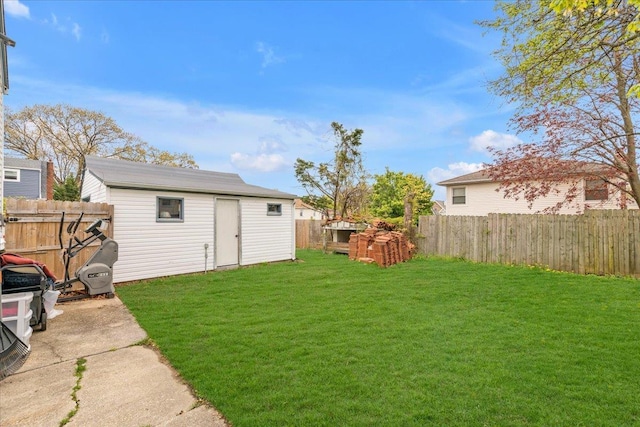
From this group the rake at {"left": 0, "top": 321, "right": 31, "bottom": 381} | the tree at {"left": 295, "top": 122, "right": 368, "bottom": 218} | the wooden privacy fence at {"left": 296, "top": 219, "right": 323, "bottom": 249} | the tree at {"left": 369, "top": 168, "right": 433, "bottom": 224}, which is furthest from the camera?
the tree at {"left": 369, "top": 168, "right": 433, "bottom": 224}

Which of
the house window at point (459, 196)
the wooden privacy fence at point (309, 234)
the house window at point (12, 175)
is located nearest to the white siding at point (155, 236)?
the wooden privacy fence at point (309, 234)

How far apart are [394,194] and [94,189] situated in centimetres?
1728

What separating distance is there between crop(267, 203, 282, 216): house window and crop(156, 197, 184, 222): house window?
2.84 m

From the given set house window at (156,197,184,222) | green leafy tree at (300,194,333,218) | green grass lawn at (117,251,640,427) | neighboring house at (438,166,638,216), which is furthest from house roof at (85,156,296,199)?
neighboring house at (438,166,638,216)

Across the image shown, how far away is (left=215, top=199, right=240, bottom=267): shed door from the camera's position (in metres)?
9.01

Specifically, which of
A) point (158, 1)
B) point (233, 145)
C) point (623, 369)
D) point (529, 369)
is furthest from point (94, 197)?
point (623, 369)

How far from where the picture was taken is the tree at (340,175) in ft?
53.9

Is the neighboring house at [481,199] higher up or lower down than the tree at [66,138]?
lower down

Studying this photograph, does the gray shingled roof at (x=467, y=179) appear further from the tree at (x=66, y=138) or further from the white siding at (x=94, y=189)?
the tree at (x=66, y=138)

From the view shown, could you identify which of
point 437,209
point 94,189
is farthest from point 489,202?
point 437,209

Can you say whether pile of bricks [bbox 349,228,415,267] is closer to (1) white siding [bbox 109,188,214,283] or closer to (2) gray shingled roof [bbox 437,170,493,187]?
(1) white siding [bbox 109,188,214,283]

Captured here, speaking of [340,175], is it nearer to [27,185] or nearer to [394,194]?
[394,194]

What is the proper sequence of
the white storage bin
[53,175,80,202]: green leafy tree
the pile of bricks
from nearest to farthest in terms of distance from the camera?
1. the white storage bin
2. the pile of bricks
3. [53,175,80,202]: green leafy tree

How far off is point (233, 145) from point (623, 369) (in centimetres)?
1417
